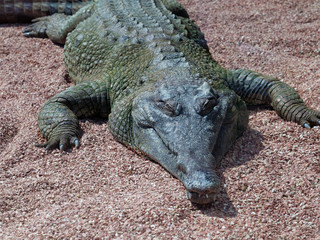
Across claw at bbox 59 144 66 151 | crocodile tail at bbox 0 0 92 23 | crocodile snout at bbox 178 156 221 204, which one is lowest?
crocodile tail at bbox 0 0 92 23

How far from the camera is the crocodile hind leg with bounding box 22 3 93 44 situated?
6.61 meters

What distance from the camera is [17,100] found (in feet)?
17.6

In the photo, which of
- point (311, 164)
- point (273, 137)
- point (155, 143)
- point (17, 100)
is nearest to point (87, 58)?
point (17, 100)

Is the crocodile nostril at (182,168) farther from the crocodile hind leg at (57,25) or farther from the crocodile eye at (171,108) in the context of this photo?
the crocodile hind leg at (57,25)

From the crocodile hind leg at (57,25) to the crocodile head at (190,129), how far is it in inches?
108

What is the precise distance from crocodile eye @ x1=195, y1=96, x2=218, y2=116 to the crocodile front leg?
4.31 ft

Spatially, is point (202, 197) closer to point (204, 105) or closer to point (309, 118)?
point (204, 105)

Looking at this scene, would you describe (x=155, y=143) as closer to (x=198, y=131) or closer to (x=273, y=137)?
(x=198, y=131)

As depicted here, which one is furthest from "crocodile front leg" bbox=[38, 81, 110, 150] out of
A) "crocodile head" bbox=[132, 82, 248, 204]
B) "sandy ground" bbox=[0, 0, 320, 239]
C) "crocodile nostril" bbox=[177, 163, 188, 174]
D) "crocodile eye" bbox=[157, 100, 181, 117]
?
"crocodile nostril" bbox=[177, 163, 188, 174]

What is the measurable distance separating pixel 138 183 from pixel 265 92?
2.02m

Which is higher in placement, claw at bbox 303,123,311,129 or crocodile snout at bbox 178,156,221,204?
crocodile snout at bbox 178,156,221,204

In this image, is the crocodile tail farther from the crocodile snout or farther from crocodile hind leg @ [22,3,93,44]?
the crocodile snout

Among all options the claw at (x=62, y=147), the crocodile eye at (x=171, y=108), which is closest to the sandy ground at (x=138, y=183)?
the claw at (x=62, y=147)

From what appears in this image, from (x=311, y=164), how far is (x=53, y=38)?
458cm
